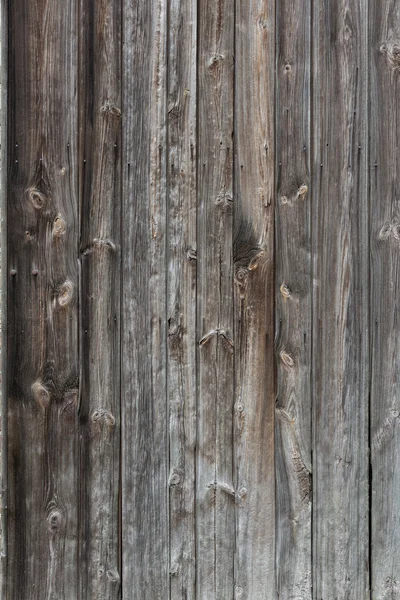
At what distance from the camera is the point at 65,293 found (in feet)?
4.95

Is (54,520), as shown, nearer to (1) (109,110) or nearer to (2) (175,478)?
(2) (175,478)

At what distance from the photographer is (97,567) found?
4.98 feet

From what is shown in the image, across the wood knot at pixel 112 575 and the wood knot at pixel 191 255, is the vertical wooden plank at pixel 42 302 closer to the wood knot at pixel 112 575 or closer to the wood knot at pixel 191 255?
the wood knot at pixel 112 575

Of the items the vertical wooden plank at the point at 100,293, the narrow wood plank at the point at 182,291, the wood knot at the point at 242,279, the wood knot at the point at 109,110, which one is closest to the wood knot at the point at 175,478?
the narrow wood plank at the point at 182,291

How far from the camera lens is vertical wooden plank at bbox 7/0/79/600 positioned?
1498 millimetres

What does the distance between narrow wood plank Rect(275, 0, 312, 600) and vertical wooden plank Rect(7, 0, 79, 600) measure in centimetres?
63

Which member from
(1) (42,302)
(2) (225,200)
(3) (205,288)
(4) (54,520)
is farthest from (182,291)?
(4) (54,520)

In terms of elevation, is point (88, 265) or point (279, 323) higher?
point (88, 265)

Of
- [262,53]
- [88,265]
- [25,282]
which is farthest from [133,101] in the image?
[25,282]

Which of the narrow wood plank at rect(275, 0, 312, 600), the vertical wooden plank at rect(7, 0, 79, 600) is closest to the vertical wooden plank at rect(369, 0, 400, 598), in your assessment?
the narrow wood plank at rect(275, 0, 312, 600)

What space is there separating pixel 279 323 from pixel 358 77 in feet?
2.58

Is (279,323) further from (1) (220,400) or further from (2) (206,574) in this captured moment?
(2) (206,574)

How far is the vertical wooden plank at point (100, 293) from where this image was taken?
4.91 ft

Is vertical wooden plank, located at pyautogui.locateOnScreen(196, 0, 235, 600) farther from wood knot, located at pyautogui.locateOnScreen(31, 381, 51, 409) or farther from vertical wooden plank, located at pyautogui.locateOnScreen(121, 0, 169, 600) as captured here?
wood knot, located at pyautogui.locateOnScreen(31, 381, 51, 409)
